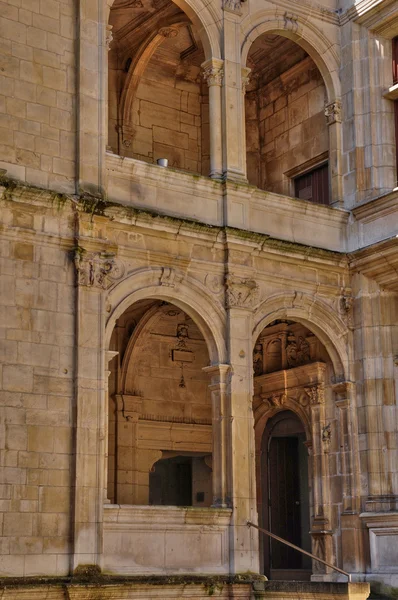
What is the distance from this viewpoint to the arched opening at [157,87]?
17672mm

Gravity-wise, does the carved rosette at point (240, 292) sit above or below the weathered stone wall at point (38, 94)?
below

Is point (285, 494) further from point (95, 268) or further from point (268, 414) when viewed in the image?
point (95, 268)

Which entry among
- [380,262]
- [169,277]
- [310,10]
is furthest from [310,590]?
[310,10]

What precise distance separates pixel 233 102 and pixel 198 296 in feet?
9.91

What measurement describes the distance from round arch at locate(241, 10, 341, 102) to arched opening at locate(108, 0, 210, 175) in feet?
5.02

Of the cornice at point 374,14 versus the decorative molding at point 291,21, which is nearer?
the cornice at point 374,14

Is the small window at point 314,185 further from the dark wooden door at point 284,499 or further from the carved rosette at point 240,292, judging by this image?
the dark wooden door at point 284,499

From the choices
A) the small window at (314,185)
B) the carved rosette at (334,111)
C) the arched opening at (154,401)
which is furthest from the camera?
the small window at (314,185)

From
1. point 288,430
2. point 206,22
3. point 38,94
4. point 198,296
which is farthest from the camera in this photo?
point 288,430

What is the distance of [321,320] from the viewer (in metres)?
16.1

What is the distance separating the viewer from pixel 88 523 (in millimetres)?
12766

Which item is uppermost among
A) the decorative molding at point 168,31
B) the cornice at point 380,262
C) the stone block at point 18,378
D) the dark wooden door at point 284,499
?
the decorative molding at point 168,31

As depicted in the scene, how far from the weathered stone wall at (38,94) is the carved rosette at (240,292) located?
2652 mm

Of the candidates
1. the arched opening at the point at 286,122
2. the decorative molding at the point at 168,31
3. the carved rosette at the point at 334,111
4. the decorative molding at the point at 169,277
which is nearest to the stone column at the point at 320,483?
the decorative molding at the point at 169,277
